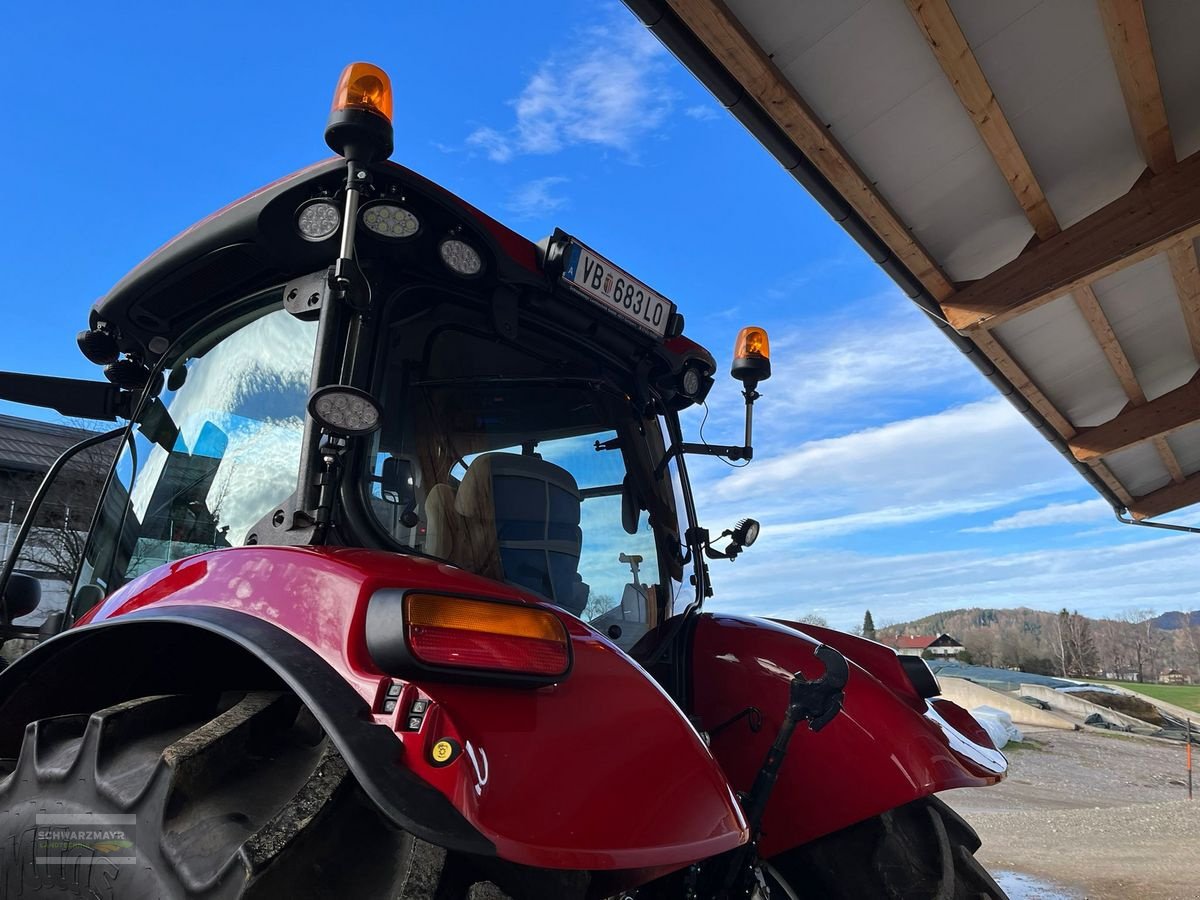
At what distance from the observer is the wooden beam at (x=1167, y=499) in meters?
9.42

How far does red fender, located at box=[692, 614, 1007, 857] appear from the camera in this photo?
77.3 inches

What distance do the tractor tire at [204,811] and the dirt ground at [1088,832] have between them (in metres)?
5.86

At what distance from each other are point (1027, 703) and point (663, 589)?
28.0 meters

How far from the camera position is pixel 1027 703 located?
2569cm

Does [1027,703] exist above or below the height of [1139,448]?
below

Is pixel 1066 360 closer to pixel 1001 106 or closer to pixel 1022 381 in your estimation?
pixel 1022 381

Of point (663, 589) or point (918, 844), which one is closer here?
point (918, 844)

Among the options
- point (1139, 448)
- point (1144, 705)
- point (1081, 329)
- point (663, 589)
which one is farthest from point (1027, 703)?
point (663, 589)

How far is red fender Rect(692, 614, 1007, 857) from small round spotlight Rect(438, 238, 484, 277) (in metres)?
1.30

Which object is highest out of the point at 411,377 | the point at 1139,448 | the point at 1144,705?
the point at 1139,448

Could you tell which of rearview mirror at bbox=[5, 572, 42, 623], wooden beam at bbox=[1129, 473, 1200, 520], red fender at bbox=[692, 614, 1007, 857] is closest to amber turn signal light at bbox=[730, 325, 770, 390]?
red fender at bbox=[692, 614, 1007, 857]

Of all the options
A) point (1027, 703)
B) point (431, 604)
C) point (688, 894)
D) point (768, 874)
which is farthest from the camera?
point (1027, 703)

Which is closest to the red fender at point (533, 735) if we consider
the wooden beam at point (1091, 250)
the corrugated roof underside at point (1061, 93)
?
the corrugated roof underside at point (1061, 93)

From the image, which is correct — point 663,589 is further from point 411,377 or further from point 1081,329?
point 1081,329
